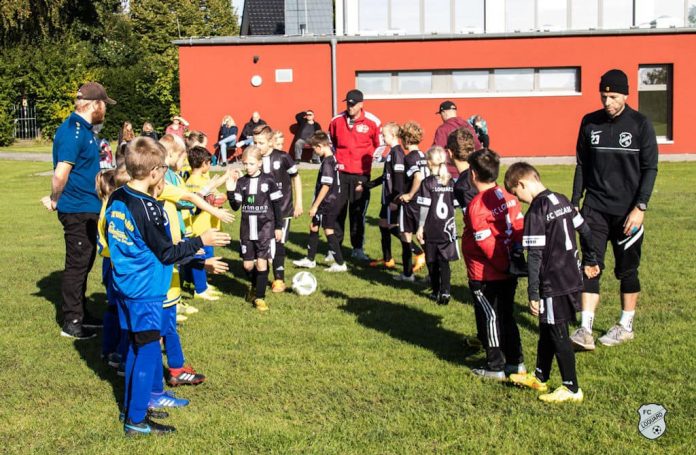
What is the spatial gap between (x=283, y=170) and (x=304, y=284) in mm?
1491

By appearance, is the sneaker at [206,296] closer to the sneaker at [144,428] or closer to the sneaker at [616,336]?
the sneaker at [144,428]

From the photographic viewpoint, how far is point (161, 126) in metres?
39.1

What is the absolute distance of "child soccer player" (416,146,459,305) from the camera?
8.35 meters

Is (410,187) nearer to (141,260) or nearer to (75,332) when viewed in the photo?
(75,332)

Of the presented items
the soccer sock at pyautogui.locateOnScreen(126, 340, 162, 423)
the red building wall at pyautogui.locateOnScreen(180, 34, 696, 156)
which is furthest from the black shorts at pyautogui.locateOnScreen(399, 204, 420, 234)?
the red building wall at pyautogui.locateOnScreen(180, 34, 696, 156)

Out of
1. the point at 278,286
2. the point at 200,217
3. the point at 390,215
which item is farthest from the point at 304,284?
the point at 390,215

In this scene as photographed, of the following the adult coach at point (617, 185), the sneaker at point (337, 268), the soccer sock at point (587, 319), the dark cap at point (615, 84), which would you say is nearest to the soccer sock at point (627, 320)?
the adult coach at point (617, 185)

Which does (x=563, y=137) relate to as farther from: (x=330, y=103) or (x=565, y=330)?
(x=565, y=330)

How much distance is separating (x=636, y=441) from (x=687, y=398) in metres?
0.88

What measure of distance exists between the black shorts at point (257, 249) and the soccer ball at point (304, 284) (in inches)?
18.9

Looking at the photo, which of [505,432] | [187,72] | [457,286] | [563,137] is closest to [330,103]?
[187,72]

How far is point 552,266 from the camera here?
548 centimetres

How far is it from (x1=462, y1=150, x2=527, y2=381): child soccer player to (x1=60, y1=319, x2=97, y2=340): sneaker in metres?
3.52

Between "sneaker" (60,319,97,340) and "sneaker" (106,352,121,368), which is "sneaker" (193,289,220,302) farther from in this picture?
"sneaker" (106,352,121,368)
